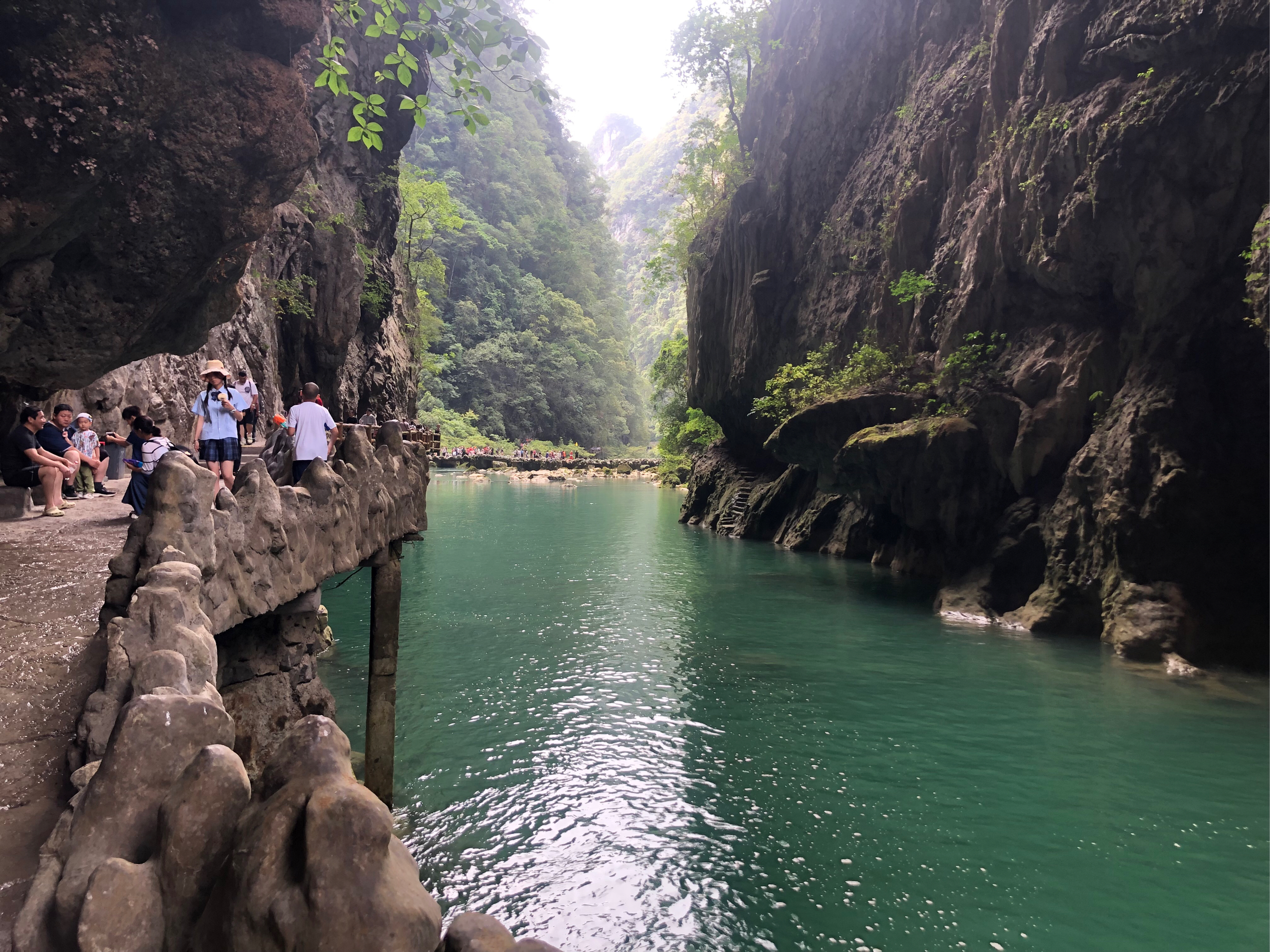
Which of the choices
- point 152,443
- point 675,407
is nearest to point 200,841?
point 152,443

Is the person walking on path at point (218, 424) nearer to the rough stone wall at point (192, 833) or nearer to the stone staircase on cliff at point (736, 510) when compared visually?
the rough stone wall at point (192, 833)

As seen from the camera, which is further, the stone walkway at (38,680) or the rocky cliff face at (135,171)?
the rocky cliff face at (135,171)

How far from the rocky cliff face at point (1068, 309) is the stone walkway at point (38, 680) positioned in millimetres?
15901

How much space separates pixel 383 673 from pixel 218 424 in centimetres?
359

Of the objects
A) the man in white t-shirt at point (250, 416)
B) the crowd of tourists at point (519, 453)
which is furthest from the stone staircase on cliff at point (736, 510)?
the crowd of tourists at point (519, 453)

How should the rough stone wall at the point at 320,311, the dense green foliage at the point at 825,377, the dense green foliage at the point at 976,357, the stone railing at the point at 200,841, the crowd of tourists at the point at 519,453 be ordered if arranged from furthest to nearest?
the crowd of tourists at the point at 519,453
the dense green foliage at the point at 825,377
the dense green foliage at the point at 976,357
the rough stone wall at the point at 320,311
the stone railing at the point at 200,841

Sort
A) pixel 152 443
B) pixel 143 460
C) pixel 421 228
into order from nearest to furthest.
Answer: pixel 143 460 < pixel 152 443 < pixel 421 228

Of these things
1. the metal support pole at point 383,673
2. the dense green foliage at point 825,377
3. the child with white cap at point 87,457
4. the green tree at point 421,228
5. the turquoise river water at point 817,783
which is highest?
the green tree at point 421,228

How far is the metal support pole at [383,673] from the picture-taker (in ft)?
30.5

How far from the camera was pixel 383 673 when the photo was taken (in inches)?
382

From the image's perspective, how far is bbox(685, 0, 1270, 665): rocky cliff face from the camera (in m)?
13.8

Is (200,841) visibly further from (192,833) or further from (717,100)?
(717,100)

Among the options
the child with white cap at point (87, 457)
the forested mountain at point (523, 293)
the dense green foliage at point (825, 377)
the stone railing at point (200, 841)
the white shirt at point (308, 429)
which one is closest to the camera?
the stone railing at point (200, 841)

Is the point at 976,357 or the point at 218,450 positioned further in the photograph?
the point at 976,357
